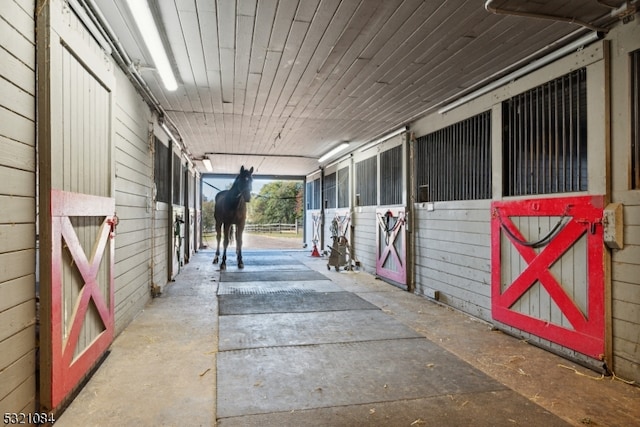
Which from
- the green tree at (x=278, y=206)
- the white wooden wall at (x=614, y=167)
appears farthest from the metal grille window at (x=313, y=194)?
the green tree at (x=278, y=206)

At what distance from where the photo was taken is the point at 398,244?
6.23 m

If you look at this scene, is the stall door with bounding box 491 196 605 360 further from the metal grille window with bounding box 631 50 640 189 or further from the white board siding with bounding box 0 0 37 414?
the white board siding with bounding box 0 0 37 414

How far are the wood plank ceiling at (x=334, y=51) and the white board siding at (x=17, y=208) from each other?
3.38ft

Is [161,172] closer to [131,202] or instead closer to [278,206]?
[131,202]

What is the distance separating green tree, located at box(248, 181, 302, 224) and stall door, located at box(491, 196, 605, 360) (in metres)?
25.2

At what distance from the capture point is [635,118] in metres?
2.60

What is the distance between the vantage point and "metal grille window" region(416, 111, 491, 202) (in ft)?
13.8

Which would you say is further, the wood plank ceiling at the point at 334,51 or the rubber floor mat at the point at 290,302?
the rubber floor mat at the point at 290,302

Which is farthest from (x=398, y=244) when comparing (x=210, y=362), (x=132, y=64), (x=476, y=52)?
(x=132, y=64)

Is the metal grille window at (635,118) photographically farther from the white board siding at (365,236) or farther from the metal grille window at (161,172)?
the metal grille window at (161,172)

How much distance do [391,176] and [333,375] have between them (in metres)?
4.45

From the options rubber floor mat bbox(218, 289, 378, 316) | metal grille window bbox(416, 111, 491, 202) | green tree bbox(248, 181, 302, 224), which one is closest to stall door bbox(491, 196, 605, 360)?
metal grille window bbox(416, 111, 491, 202)

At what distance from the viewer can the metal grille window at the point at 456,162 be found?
4211 mm

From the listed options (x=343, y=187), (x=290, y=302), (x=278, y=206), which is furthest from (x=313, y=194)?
(x=278, y=206)
